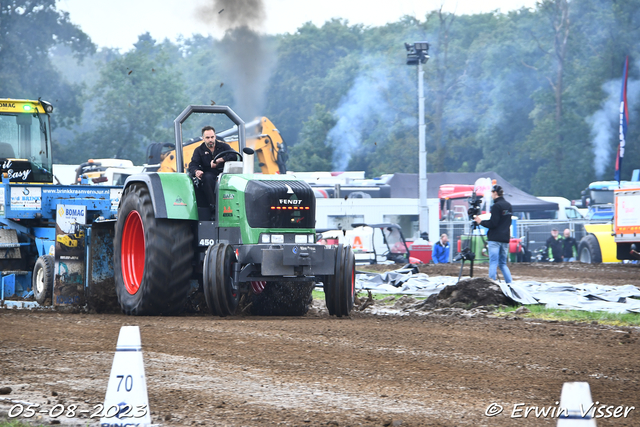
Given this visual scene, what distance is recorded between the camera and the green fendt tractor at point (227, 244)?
29.8ft

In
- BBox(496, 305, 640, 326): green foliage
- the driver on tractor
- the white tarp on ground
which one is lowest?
BBox(496, 305, 640, 326): green foliage

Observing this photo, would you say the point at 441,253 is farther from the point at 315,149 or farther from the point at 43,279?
the point at 315,149

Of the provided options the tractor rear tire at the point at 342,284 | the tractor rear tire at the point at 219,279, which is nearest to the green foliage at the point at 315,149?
the tractor rear tire at the point at 342,284

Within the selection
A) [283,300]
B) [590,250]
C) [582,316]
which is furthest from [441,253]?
[283,300]

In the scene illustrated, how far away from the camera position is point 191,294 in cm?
1023

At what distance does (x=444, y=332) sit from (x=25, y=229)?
273 inches

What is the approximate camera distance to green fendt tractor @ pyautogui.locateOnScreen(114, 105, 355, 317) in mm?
9086

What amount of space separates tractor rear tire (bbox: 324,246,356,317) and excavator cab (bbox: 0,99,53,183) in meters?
6.65

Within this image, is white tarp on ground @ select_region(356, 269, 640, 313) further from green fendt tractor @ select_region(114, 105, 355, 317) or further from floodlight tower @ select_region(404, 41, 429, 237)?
floodlight tower @ select_region(404, 41, 429, 237)

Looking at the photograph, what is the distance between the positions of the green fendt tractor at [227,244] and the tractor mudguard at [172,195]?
0.4 inches

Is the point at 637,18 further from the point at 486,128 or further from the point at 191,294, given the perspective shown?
the point at 191,294

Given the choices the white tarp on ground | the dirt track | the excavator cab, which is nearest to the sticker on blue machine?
the excavator cab

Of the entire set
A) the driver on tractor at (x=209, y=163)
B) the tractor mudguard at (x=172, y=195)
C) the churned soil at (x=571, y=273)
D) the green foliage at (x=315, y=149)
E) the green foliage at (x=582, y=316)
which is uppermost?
the green foliage at (x=315, y=149)

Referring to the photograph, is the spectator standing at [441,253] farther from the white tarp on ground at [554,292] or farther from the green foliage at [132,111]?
the green foliage at [132,111]
